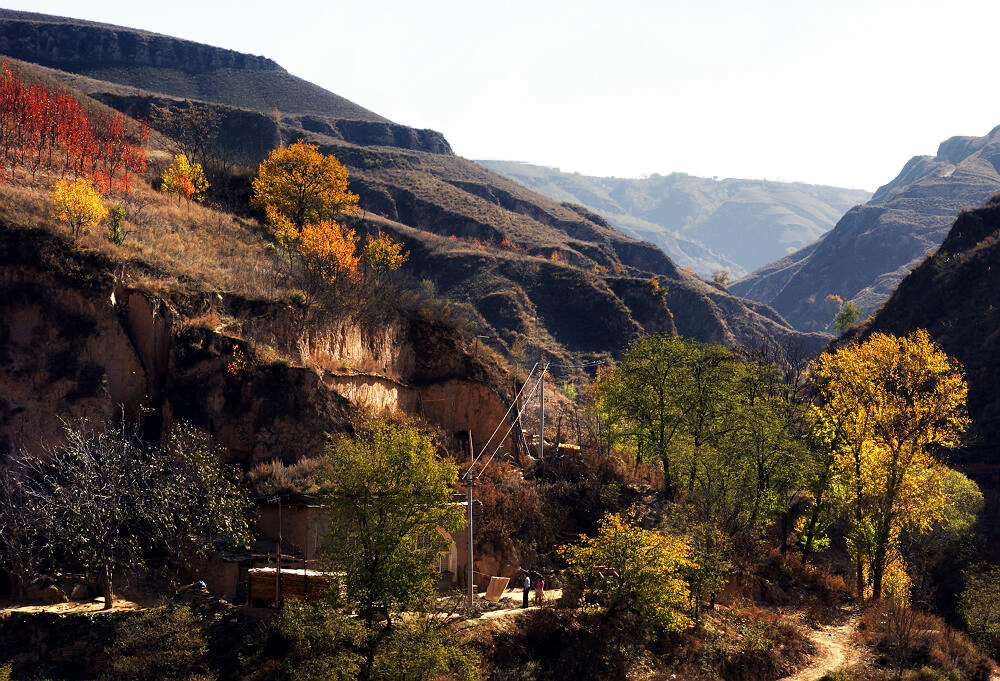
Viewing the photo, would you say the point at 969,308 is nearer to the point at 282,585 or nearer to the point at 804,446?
the point at 804,446

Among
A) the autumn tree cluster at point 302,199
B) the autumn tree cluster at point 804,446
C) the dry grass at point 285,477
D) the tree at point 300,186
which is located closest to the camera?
the dry grass at point 285,477

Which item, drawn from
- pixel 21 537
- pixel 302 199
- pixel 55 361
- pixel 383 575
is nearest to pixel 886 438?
pixel 383 575

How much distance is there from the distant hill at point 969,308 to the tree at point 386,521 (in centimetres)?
4115

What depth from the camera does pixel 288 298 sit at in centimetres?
3669

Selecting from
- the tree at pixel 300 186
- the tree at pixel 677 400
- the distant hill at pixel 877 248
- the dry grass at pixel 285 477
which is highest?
the distant hill at pixel 877 248

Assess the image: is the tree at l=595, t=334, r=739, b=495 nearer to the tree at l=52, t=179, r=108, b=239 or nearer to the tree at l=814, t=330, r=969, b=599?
the tree at l=814, t=330, r=969, b=599

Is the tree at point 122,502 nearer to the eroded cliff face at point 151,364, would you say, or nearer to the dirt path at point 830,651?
the eroded cliff face at point 151,364

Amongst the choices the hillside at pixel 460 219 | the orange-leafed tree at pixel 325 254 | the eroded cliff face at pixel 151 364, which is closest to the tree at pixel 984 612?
the eroded cliff face at pixel 151 364

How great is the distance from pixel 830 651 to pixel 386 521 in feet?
55.0

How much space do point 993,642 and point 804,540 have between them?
849cm

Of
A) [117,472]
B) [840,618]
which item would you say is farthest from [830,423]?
[117,472]

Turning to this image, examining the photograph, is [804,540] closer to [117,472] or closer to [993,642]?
[993,642]

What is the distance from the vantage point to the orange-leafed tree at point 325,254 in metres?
41.6

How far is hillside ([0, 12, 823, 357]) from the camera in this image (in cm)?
8944
